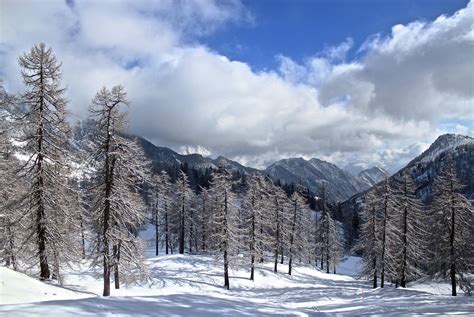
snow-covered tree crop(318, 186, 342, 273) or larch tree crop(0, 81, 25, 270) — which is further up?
larch tree crop(0, 81, 25, 270)

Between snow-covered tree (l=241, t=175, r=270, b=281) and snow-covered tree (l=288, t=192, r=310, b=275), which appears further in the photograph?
snow-covered tree (l=288, t=192, r=310, b=275)

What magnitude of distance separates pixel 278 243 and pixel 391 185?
60.8 ft

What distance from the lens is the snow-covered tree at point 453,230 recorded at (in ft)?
108

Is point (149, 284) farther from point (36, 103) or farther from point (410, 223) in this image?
point (410, 223)

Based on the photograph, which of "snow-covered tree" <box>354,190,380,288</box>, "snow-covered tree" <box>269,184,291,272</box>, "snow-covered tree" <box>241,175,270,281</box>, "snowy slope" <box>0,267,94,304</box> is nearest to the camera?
"snowy slope" <box>0,267,94,304</box>

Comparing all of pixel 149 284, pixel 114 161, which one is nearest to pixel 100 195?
pixel 114 161

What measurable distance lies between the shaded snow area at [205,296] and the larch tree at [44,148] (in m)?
3.01

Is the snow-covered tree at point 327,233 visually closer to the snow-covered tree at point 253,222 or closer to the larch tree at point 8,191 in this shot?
the snow-covered tree at point 253,222

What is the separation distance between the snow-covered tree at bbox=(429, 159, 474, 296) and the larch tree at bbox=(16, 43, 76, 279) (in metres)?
33.5

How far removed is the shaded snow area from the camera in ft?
34.6

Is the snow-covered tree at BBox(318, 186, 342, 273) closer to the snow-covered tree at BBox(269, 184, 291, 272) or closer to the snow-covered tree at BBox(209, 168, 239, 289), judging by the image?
the snow-covered tree at BBox(269, 184, 291, 272)

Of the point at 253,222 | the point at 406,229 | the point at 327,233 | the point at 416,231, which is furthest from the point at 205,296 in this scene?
the point at 327,233

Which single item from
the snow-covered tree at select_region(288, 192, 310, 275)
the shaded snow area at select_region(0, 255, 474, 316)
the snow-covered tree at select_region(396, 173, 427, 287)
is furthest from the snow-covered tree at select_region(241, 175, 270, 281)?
the snow-covered tree at select_region(396, 173, 427, 287)

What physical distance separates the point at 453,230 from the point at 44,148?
3548cm
